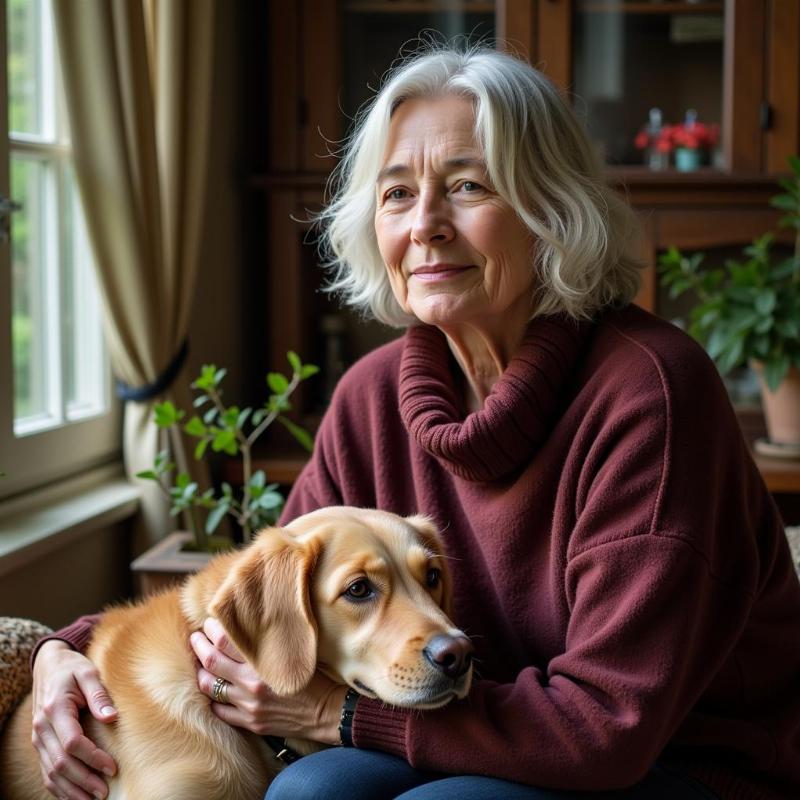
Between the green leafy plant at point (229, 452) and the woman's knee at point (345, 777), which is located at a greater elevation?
the green leafy plant at point (229, 452)

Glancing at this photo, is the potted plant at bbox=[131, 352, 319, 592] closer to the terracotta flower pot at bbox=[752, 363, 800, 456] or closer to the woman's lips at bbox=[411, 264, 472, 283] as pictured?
the woman's lips at bbox=[411, 264, 472, 283]

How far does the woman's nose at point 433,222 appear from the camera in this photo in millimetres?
1556

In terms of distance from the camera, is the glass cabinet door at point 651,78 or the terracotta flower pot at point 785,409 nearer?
the terracotta flower pot at point 785,409

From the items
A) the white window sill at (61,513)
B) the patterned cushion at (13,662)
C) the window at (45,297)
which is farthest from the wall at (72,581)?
the patterned cushion at (13,662)

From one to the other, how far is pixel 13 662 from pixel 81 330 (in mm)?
1261

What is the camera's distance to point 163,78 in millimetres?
2686

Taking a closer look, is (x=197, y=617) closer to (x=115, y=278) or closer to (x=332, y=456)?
(x=332, y=456)

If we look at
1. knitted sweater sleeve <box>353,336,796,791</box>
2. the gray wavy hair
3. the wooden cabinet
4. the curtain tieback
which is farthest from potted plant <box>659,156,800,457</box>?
knitted sweater sleeve <box>353,336,796,791</box>

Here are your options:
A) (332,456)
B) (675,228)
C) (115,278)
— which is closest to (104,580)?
(115,278)

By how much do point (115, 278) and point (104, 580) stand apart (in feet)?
2.29

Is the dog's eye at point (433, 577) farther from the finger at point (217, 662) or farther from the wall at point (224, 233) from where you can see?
the wall at point (224, 233)

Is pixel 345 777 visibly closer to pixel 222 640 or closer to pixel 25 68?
pixel 222 640

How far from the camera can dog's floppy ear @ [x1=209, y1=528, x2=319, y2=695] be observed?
131 centimetres

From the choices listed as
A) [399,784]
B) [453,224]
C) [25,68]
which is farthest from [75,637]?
[25,68]
